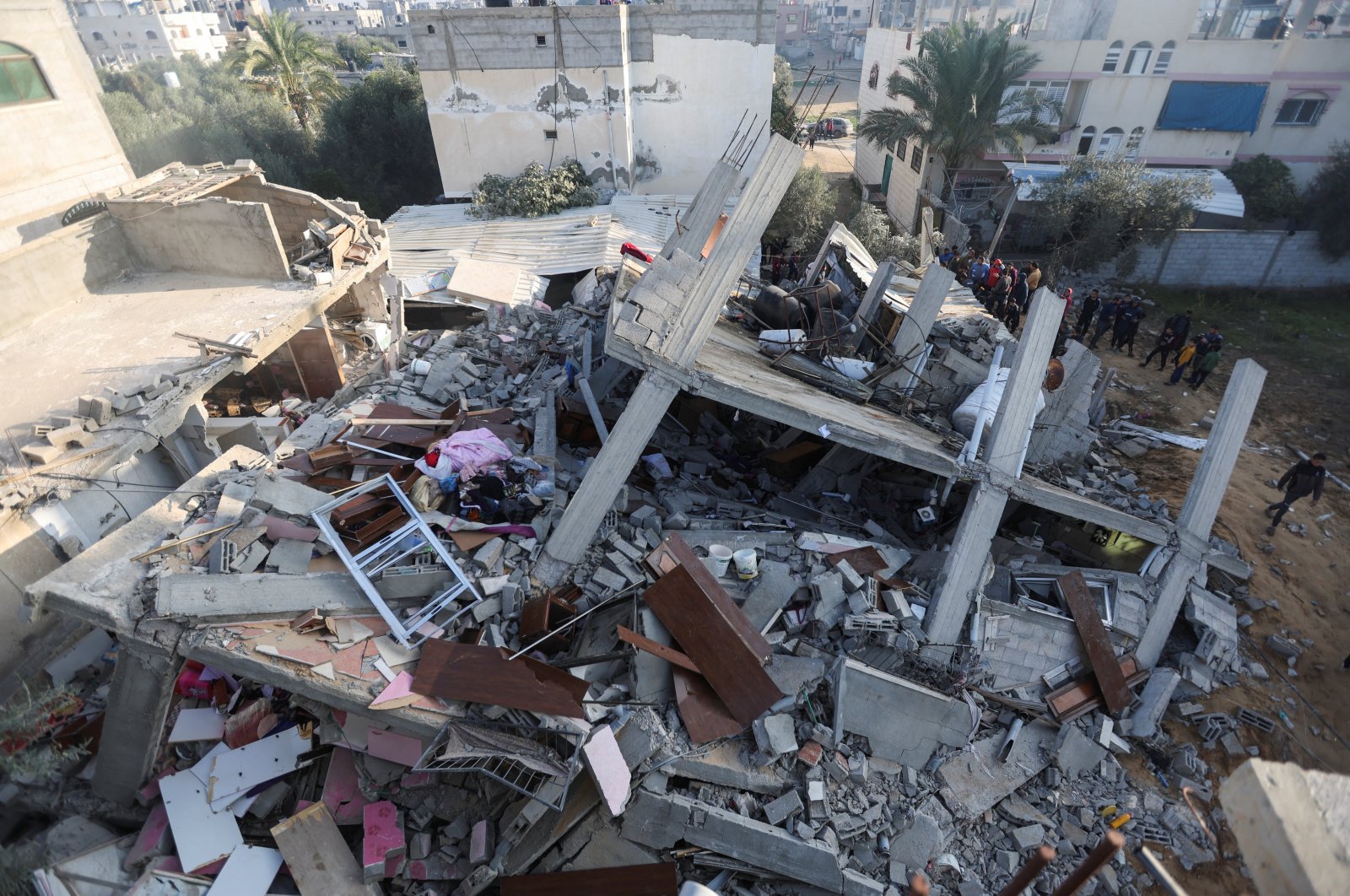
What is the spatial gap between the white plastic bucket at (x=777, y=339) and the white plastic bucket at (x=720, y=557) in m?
3.67

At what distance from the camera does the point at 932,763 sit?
665cm

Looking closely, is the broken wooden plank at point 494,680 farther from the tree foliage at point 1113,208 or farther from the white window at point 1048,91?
the white window at point 1048,91

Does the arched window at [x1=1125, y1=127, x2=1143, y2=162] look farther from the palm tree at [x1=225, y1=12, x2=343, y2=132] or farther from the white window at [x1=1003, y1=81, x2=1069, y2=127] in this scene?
the palm tree at [x1=225, y1=12, x2=343, y2=132]

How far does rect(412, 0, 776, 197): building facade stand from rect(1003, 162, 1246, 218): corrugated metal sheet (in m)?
8.95

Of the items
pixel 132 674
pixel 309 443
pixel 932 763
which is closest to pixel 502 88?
pixel 309 443

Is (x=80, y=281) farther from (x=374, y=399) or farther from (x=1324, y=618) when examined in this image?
(x=1324, y=618)

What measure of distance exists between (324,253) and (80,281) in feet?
14.7

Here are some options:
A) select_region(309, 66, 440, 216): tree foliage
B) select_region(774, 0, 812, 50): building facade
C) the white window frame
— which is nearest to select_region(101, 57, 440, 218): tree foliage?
select_region(309, 66, 440, 216): tree foliage

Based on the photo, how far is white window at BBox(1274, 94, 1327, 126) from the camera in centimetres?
2166

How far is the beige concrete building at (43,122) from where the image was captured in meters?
13.9

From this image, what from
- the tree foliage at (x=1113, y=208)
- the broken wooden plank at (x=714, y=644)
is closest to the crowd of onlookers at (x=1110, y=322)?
the tree foliage at (x=1113, y=208)

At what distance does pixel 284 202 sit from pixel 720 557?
14152 mm

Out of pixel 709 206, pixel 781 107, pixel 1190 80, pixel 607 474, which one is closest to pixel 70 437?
pixel 607 474

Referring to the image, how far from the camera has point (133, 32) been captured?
182 ft
